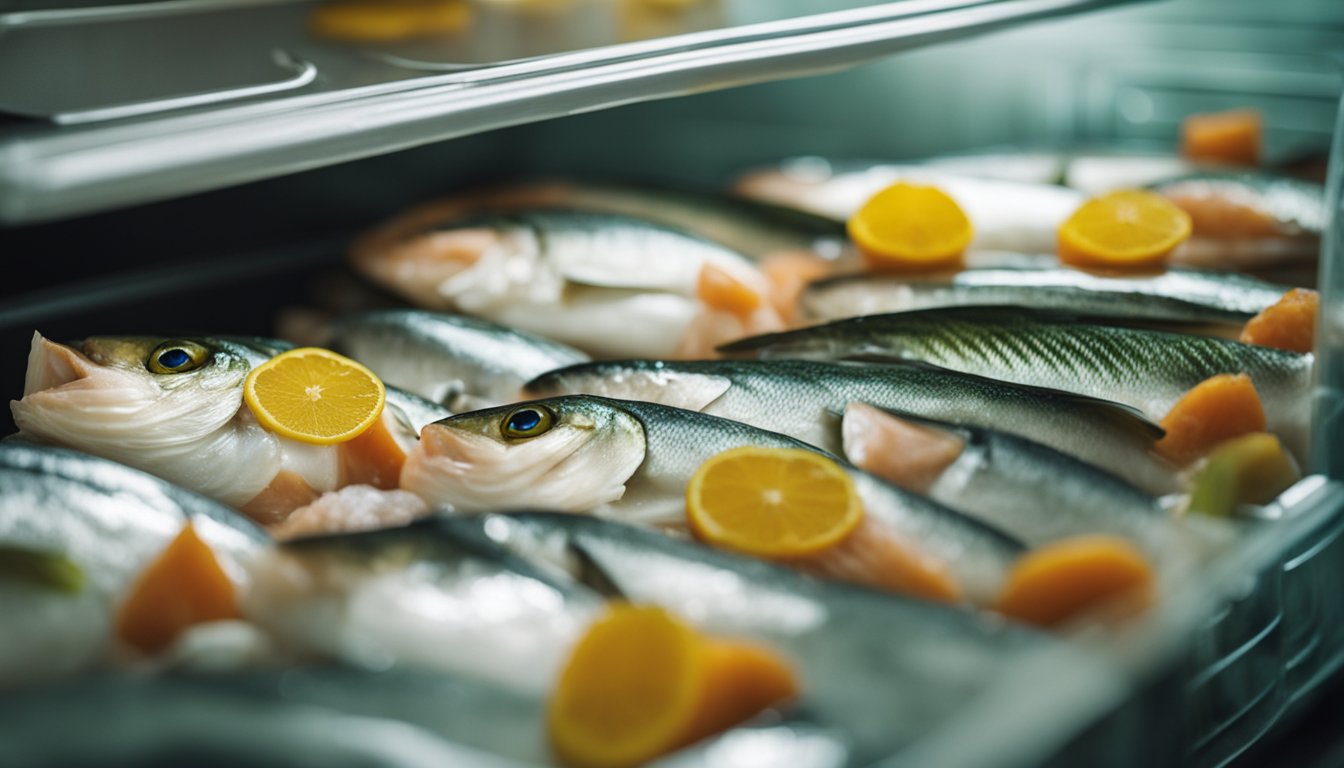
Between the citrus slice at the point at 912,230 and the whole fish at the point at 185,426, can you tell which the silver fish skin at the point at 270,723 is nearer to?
the whole fish at the point at 185,426

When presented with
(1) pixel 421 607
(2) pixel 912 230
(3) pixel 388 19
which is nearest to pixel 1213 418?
(2) pixel 912 230

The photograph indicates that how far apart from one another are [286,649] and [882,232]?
1.00 m

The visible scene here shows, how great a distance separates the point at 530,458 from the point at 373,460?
21 cm

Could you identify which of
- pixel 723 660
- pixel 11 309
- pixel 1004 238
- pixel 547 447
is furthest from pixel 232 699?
pixel 1004 238

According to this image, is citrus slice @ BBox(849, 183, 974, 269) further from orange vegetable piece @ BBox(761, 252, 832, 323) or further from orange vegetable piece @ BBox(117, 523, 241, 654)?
orange vegetable piece @ BBox(117, 523, 241, 654)

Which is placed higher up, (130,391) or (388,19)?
(388,19)

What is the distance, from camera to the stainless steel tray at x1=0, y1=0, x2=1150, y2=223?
0.88 meters

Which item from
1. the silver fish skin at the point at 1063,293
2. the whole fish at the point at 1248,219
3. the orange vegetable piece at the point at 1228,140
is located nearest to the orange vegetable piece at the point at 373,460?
the silver fish skin at the point at 1063,293

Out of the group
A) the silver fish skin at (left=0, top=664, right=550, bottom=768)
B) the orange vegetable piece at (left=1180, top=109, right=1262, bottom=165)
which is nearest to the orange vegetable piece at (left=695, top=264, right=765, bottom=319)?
the silver fish skin at (left=0, top=664, right=550, bottom=768)

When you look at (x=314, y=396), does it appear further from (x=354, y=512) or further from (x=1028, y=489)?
(x=1028, y=489)

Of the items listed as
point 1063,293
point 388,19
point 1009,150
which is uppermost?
point 388,19

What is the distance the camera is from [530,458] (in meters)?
1.10

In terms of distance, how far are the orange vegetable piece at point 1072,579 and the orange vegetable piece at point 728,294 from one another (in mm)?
722

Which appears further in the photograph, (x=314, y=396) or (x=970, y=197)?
(x=970, y=197)
